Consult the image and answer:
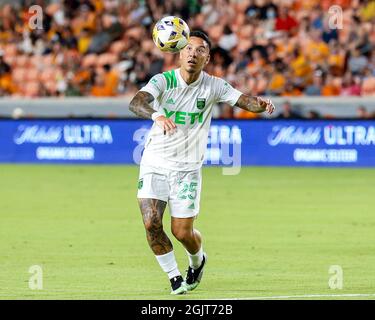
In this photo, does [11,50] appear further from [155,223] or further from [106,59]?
[155,223]

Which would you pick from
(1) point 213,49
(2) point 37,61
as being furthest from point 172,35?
(2) point 37,61

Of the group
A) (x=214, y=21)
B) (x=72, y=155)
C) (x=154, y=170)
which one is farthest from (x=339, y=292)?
(x=214, y=21)

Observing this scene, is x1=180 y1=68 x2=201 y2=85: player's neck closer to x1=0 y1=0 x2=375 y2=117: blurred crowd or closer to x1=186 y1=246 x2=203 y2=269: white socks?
x1=186 y1=246 x2=203 y2=269: white socks

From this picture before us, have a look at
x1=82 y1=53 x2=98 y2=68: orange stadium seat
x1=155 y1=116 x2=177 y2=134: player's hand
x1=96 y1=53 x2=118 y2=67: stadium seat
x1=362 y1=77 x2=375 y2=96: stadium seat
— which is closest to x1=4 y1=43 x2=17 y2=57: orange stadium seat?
x1=82 y1=53 x2=98 y2=68: orange stadium seat

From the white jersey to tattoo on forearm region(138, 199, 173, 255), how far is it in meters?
0.41

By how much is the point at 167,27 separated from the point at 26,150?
17.0 metres

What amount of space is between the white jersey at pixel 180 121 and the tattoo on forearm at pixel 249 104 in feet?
0.94

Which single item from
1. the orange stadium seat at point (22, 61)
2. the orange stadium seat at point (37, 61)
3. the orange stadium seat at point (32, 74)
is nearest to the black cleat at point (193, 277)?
the orange stadium seat at point (32, 74)

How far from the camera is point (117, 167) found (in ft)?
90.8

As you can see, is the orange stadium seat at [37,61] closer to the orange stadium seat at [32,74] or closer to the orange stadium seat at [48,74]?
the orange stadium seat at [32,74]

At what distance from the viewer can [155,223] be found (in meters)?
11.3

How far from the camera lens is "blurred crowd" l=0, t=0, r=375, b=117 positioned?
2947 centimetres

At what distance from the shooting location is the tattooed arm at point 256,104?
1138cm
